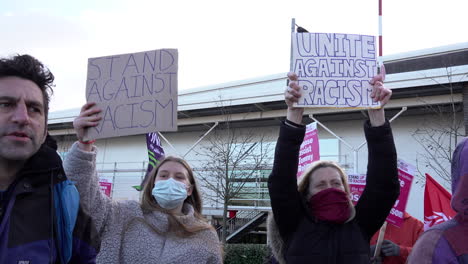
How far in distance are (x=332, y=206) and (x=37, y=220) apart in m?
2.00

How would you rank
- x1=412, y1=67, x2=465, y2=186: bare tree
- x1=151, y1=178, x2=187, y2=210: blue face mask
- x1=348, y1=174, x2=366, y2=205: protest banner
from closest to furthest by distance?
x1=151, y1=178, x2=187, y2=210: blue face mask → x1=348, y1=174, x2=366, y2=205: protest banner → x1=412, y1=67, x2=465, y2=186: bare tree

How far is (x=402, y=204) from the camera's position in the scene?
470 centimetres

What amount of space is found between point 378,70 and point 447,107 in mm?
12885

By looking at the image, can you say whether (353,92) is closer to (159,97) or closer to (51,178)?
(159,97)

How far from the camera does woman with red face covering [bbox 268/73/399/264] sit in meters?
3.18

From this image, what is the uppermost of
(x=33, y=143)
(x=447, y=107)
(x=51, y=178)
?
(x=447, y=107)

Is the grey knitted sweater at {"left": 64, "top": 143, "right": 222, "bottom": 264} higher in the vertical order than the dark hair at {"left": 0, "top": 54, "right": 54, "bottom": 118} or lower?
lower

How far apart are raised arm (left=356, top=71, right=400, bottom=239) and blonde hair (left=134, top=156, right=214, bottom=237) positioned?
46.6 inches

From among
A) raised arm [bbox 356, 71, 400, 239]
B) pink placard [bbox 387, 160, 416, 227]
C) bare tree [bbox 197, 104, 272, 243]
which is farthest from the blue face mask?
bare tree [bbox 197, 104, 272, 243]

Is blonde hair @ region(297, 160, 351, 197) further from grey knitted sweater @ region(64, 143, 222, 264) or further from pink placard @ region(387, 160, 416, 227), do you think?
pink placard @ region(387, 160, 416, 227)

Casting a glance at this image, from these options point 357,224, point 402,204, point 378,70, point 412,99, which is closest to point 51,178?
point 357,224

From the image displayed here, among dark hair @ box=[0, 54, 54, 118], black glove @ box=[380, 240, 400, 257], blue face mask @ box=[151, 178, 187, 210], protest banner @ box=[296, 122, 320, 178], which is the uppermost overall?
dark hair @ box=[0, 54, 54, 118]

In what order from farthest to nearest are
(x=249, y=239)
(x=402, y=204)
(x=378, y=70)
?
(x=249, y=239) < (x=402, y=204) < (x=378, y=70)

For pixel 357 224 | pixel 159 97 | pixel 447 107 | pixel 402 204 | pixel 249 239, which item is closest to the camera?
pixel 159 97
